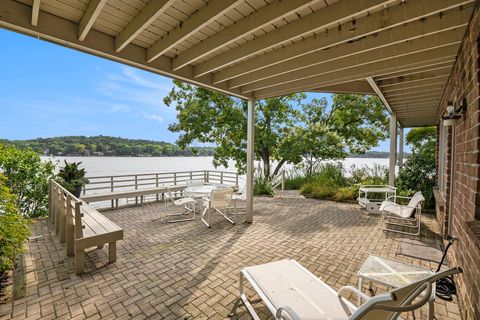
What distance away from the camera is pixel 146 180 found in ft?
25.1

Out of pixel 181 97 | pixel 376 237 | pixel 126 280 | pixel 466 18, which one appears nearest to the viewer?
pixel 466 18

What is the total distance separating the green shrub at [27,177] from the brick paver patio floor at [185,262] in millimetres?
497

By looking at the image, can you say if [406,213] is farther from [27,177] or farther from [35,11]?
[27,177]

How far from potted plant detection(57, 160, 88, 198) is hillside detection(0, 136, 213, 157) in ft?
2.03

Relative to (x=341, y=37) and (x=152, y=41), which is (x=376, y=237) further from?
(x=152, y=41)

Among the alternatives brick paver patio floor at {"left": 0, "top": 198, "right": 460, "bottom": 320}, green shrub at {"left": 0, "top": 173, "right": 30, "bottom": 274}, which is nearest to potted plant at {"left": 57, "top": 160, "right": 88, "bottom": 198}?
brick paver patio floor at {"left": 0, "top": 198, "right": 460, "bottom": 320}

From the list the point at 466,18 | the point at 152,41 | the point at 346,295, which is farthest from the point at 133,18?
the point at 346,295

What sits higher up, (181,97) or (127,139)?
(181,97)

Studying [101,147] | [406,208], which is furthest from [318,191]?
[101,147]

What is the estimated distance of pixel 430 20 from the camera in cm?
215

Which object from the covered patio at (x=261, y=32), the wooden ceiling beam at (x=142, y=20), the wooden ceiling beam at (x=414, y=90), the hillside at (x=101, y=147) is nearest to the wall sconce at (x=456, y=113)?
the covered patio at (x=261, y=32)

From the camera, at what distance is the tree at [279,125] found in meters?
9.48

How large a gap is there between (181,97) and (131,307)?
836 cm

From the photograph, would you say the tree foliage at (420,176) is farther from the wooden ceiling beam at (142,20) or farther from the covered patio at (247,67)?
the wooden ceiling beam at (142,20)
